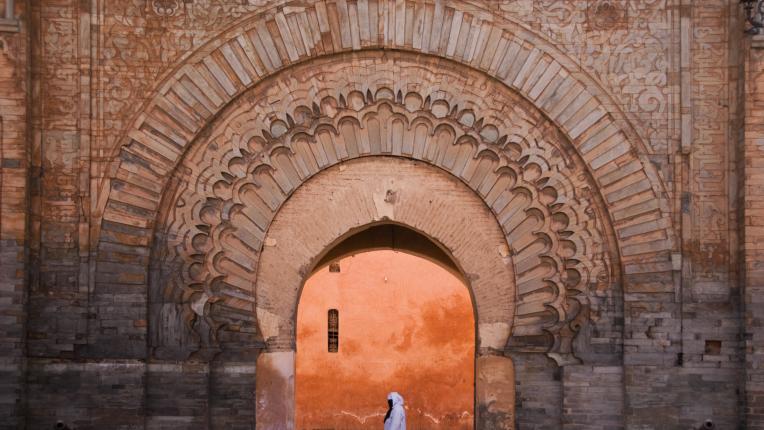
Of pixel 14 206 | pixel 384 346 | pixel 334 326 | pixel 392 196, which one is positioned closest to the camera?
pixel 14 206

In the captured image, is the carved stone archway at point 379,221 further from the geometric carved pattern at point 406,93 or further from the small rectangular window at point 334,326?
the small rectangular window at point 334,326

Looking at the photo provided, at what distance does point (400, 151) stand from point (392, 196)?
13.0 inches

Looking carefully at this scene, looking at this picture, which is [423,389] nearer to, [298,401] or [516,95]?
[298,401]

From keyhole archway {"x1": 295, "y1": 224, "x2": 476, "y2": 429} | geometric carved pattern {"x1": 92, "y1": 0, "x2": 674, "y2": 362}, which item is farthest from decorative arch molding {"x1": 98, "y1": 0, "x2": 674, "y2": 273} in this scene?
keyhole archway {"x1": 295, "y1": 224, "x2": 476, "y2": 429}

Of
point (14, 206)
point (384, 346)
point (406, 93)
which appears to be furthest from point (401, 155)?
point (384, 346)

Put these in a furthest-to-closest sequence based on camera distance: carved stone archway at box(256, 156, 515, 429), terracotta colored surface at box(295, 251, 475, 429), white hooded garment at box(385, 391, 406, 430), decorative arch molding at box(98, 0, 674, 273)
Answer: terracotta colored surface at box(295, 251, 475, 429)
white hooded garment at box(385, 391, 406, 430)
carved stone archway at box(256, 156, 515, 429)
decorative arch molding at box(98, 0, 674, 273)

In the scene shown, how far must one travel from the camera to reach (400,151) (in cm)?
880

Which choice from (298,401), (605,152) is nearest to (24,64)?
(605,152)

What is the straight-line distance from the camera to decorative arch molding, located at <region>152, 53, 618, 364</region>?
8.64m

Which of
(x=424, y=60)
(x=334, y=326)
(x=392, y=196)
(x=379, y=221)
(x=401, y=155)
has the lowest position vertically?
(x=334, y=326)

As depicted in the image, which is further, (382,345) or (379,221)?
(382,345)

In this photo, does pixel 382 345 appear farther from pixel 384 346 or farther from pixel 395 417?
pixel 395 417

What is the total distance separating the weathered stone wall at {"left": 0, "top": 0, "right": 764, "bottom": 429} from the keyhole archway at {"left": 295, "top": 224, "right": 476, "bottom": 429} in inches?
225

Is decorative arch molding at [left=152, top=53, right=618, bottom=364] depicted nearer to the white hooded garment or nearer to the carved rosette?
the carved rosette
